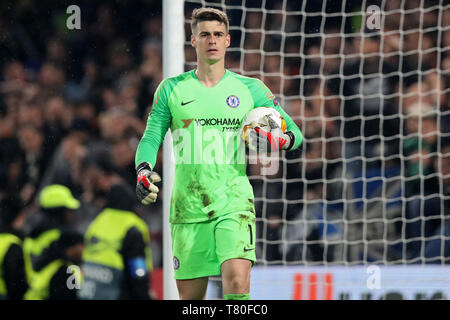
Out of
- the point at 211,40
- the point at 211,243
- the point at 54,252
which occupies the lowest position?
the point at 54,252

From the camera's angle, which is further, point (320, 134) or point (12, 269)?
point (320, 134)

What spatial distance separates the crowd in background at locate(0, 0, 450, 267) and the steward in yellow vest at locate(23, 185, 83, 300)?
308 mm

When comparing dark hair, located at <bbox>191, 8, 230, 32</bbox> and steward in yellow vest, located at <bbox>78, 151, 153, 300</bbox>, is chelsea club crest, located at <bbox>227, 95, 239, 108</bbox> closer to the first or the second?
dark hair, located at <bbox>191, 8, 230, 32</bbox>

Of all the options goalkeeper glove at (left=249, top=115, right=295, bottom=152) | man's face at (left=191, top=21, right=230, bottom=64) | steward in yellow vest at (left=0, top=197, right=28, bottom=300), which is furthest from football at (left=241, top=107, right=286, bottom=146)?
steward in yellow vest at (left=0, top=197, right=28, bottom=300)

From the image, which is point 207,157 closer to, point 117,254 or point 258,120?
point 258,120

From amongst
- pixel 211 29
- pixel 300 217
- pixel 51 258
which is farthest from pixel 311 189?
pixel 211 29

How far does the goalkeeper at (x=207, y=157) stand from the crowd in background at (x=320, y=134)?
1887mm

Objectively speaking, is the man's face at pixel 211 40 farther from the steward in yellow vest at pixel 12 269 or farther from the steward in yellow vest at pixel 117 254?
the steward in yellow vest at pixel 12 269

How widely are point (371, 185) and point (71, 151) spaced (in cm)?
250

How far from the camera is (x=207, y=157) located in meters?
4.24

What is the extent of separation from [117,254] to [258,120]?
2123 millimetres

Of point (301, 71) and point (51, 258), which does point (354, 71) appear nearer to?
point (301, 71)

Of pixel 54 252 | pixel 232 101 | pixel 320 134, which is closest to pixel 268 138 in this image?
pixel 232 101

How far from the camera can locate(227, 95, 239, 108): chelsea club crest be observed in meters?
4.29
